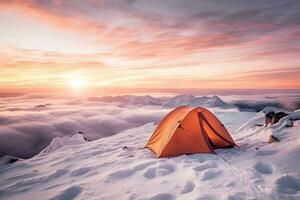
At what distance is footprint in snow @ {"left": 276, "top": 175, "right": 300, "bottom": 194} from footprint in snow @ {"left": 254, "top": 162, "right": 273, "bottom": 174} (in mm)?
872

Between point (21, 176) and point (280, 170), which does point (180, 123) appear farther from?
point (21, 176)

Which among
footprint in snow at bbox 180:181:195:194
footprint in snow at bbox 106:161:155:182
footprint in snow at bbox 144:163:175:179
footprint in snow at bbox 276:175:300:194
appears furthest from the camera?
footprint in snow at bbox 106:161:155:182

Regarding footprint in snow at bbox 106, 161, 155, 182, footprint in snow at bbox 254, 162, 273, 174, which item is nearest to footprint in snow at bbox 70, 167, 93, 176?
footprint in snow at bbox 106, 161, 155, 182

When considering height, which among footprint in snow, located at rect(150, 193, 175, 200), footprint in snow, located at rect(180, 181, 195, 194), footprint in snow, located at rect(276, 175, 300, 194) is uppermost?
footprint in snow, located at rect(276, 175, 300, 194)

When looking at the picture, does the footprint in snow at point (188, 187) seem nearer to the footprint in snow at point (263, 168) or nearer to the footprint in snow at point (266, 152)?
the footprint in snow at point (263, 168)

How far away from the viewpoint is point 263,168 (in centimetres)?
881

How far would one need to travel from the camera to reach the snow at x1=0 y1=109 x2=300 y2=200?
7199mm

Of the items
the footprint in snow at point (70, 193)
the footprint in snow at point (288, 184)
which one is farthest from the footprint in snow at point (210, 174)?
the footprint in snow at point (70, 193)

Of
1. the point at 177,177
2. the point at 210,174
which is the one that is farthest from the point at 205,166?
the point at 177,177

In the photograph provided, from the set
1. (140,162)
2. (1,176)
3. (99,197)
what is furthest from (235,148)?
(1,176)

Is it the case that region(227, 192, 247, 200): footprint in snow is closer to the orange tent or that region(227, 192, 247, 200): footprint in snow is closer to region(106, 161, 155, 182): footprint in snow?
region(106, 161, 155, 182): footprint in snow

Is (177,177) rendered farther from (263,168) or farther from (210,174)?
(263,168)

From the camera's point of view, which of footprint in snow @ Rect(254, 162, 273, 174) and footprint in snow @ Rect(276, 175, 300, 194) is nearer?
footprint in snow @ Rect(276, 175, 300, 194)

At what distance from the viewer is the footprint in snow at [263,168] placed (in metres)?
8.44
